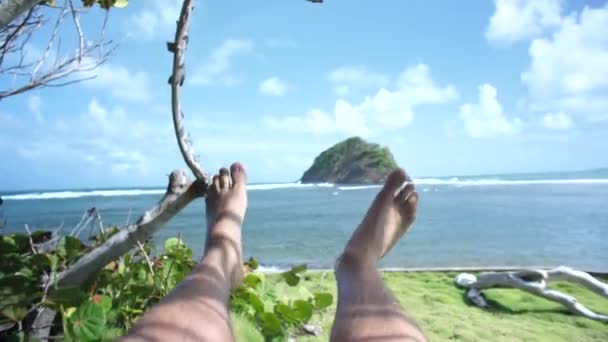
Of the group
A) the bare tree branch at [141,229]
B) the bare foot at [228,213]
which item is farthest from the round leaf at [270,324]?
the bare tree branch at [141,229]

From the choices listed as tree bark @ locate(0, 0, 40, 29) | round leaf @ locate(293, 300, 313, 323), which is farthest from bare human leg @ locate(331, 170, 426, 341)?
tree bark @ locate(0, 0, 40, 29)

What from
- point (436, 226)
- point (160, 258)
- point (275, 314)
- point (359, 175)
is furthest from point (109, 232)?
point (359, 175)

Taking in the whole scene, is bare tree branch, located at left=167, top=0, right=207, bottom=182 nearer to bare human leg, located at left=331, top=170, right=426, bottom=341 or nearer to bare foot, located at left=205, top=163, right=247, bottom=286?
bare foot, located at left=205, top=163, right=247, bottom=286

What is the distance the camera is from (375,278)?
97 cm

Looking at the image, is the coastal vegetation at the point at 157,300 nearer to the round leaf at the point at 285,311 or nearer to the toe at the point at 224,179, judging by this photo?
the round leaf at the point at 285,311

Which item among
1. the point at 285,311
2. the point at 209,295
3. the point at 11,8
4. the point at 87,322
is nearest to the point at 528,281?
the point at 285,311

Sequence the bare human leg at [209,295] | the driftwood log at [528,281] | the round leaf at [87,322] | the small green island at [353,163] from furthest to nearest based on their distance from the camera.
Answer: the small green island at [353,163] < the driftwood log at [528,281] < the round leaf at [87,322] < the bare human leg at [209,295]

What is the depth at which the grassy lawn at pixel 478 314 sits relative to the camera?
1845 mm

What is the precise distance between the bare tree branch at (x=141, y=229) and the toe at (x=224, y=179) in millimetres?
393

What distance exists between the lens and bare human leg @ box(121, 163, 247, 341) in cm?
73

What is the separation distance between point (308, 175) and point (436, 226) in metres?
37.8

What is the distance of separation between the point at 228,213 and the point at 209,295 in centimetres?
46

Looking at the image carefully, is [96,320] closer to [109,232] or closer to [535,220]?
[109,232]

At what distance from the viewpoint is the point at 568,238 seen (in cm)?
658
